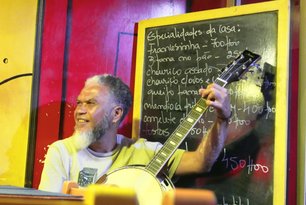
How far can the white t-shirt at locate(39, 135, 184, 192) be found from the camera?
7.44ft

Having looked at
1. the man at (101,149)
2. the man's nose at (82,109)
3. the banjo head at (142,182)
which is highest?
the man's nose at (82,109)

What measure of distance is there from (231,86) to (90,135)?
0.74 m

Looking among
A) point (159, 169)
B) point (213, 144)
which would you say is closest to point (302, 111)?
point (213, 144)

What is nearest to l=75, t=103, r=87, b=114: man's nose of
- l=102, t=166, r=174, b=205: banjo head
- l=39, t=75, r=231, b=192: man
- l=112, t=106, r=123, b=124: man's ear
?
l=39, t=75, r=231, b=192: man

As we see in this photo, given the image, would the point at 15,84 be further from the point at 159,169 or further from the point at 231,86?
the point at 231,86

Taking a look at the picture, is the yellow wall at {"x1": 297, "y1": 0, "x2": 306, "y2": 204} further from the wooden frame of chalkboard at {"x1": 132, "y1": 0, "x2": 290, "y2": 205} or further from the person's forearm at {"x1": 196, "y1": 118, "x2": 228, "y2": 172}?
the person's forearm at {"x1": 196, "y1": 118, "x2": 228, "y2": 172}

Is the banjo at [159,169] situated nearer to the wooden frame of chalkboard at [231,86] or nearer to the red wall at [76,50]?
the wooden frame of chalkboard at [231,86]

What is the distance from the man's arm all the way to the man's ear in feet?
1.31

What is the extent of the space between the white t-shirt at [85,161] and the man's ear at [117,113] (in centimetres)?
15

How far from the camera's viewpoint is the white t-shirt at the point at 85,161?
2.27 meters

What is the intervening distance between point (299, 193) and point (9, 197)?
1.88 m

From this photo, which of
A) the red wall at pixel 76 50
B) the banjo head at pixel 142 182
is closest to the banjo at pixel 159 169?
the banjo head at pixel 142 182

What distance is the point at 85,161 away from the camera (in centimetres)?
232

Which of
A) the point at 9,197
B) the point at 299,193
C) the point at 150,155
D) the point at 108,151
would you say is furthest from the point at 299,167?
the point at 9,197
